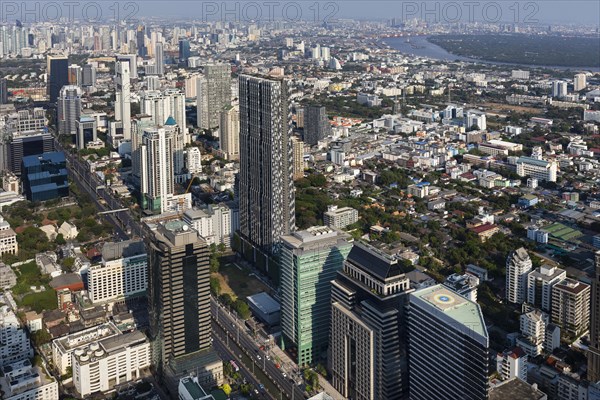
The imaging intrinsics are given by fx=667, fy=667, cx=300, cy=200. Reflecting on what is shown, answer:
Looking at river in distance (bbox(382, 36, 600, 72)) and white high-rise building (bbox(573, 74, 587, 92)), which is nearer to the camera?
white high-rise building (bbox(573, 74, 587, 92))

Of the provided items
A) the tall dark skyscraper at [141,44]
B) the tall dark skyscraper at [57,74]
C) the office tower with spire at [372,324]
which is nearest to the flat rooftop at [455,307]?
the office tower with spire at [372,324]

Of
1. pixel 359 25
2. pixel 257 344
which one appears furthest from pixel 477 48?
pixel 257 344

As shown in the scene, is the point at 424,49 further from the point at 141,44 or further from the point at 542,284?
the point at 542,284

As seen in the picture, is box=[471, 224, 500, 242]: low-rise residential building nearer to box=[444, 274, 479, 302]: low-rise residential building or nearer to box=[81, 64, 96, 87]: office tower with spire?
box=[444, 274, 479, 302]: low-rise residential building

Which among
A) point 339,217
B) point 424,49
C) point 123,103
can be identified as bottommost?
point 339,217

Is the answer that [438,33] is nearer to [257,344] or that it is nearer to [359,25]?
[359,25]

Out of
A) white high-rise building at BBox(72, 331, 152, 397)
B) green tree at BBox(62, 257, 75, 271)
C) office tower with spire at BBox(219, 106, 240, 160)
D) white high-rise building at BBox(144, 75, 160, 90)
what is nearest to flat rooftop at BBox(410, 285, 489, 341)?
white high-rise building at BBox(72, 331, 152, 397)

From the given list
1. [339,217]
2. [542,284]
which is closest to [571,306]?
[542,284]
